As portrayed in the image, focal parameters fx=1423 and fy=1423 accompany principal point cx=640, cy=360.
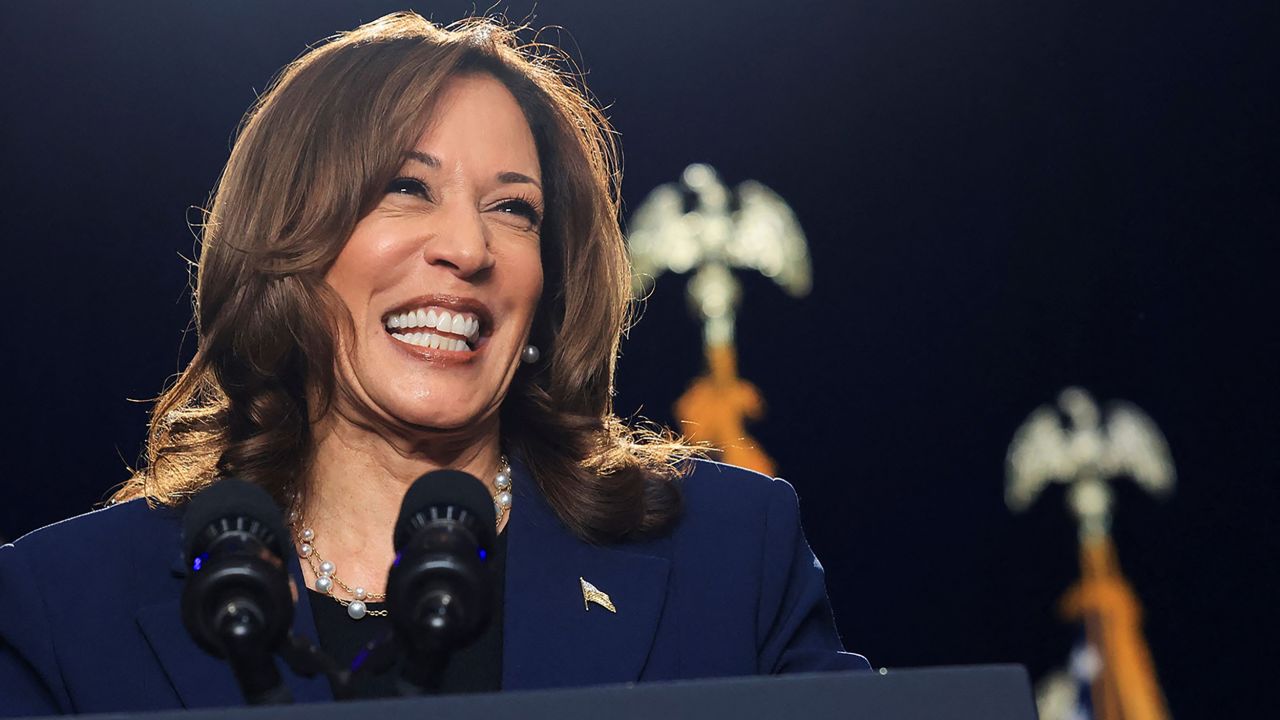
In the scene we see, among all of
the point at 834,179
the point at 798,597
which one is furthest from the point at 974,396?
the point at 798,597

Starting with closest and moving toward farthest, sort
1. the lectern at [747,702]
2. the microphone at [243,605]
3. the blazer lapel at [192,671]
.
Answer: the lectern at [747,702] < the microphone at [243,605] < the blazer lapel at [192,671]

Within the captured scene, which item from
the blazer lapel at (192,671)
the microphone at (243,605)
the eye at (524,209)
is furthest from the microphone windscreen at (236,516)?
the eye at (524,209)

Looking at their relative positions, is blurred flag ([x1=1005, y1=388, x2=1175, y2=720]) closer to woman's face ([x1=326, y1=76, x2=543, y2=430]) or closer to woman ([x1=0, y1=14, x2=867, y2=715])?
woman ([x1=0, y1=14, x2=867, y2=715])

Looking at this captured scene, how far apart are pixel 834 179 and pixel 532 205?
4.96ft

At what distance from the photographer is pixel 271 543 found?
961 mm

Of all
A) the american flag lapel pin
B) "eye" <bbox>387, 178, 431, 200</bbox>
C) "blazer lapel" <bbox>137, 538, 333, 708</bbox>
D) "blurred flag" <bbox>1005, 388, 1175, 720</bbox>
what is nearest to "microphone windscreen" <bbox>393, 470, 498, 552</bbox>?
"blazer lapel" <bbox>137, 538, 333, 708</bbox>

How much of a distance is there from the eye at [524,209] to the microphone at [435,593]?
913mm

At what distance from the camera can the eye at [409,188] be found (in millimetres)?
1751

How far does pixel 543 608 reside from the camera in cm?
167

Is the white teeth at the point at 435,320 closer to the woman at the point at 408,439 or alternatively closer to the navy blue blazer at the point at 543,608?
the woman at the point at 408,439

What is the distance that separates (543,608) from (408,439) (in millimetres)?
287

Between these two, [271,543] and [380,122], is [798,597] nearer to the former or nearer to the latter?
[380,122]

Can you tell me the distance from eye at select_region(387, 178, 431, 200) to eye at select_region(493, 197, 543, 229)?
0.10 m

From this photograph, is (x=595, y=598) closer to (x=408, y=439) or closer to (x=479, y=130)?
(x=408, y=439)
